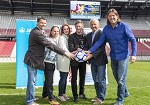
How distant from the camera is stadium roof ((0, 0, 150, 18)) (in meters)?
38.4

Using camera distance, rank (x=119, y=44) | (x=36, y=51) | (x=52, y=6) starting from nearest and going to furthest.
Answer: (x=36, y=51) → (x=119, y=44) → (x=52, y=6)

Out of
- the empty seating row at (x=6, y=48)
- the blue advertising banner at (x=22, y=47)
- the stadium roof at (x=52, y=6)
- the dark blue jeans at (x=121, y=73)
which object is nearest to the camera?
the dark blue jeans at (x=121, y=73)

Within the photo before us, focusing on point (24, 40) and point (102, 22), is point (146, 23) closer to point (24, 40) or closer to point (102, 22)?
point (102, 22)

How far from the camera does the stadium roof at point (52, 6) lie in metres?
38.4

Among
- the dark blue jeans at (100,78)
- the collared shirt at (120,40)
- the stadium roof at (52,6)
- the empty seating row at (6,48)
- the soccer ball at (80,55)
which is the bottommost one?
the empty seating row at (6,48)

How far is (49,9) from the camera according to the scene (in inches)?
1608

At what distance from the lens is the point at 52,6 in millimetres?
39688

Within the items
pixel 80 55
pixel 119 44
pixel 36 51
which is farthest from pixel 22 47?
pixel 119 44

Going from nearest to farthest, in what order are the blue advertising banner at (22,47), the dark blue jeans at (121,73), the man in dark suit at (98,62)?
the dark blue jeans at (121,73)
the man in dark suit at (98,62)
the blue advertising banner at (22,47)

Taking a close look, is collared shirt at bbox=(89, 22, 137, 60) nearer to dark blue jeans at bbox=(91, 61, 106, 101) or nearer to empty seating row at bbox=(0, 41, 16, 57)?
dark blue jeans at bbox=(91, 61, 106, 101)

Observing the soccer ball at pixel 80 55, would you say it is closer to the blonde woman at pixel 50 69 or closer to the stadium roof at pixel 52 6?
the blonde woman at pixel 50 69

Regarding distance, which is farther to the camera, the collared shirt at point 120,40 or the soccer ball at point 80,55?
the soccer ball at point 80,55

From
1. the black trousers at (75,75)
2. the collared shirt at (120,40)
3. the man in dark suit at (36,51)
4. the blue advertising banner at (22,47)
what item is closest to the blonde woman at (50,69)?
the man in dark suit at (36,51)

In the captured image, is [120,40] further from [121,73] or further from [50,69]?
[50,69]
